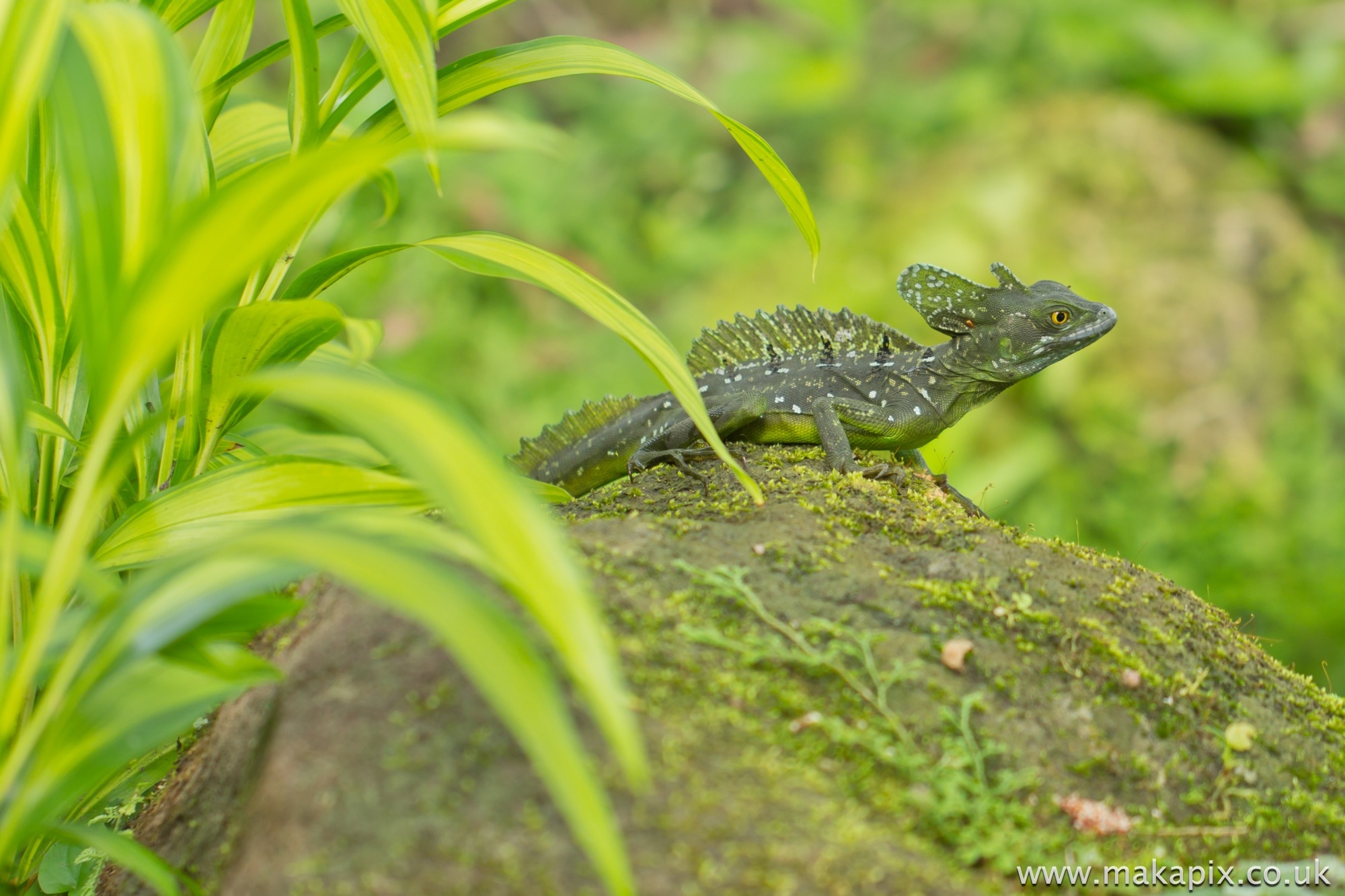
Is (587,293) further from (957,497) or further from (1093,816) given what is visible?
(957,497)

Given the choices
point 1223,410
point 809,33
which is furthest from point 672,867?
point 809,33

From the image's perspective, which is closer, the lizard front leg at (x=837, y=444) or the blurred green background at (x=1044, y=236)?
the lizard front leg at (x=837, y=444)

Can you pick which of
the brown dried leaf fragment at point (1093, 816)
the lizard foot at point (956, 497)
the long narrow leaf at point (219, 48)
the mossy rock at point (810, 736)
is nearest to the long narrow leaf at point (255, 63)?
the long narrow leaf at point (219, 48)

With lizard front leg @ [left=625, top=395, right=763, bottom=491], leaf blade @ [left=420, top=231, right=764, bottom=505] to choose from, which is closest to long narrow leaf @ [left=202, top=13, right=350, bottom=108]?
leaf blade @ [left=420, top=231, right=764, bottom=505]

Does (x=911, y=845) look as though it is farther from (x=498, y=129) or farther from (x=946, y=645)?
(x=498, y=129)

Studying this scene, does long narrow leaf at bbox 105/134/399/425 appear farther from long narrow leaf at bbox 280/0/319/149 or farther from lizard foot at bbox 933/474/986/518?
lizard foot at bbox 933/474/986/518

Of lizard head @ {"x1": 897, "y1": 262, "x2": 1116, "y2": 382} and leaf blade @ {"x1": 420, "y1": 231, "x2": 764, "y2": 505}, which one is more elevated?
leaf blade @ {"x1": 420, "y1": 231, "x2": 764, "y2": 505}

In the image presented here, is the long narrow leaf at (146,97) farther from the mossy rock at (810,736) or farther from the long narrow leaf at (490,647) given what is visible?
the mossy rock at (810,736)
